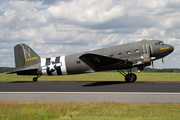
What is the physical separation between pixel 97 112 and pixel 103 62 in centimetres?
1327

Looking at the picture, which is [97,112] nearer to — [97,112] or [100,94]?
[97,112]

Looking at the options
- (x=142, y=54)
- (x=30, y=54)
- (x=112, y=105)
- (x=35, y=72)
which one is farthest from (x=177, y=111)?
(x=30, y=54)

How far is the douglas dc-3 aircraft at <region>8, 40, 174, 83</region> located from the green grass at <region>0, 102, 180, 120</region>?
10073mm

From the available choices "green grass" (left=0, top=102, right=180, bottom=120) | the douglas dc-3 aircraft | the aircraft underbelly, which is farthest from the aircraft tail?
"green grass" (left=0, top=102, right=180, bottom=120)

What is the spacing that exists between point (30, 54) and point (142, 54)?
16263 mm

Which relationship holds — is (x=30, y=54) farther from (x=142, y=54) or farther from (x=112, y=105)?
(x=112, y=105)

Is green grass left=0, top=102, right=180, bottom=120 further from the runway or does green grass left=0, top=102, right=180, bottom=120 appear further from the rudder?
the rudder

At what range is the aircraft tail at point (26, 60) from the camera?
27297 millimetres

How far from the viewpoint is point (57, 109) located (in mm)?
9398

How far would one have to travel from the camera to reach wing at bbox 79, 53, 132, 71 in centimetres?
2078

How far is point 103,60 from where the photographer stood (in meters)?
21.6

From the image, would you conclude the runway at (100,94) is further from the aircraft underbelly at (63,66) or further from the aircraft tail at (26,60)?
the aircraft tail at (26,60)

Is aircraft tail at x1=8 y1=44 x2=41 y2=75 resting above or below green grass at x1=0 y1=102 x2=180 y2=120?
above

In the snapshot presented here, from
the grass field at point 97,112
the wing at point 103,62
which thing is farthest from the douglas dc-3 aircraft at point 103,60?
the grass field at point 97,112
